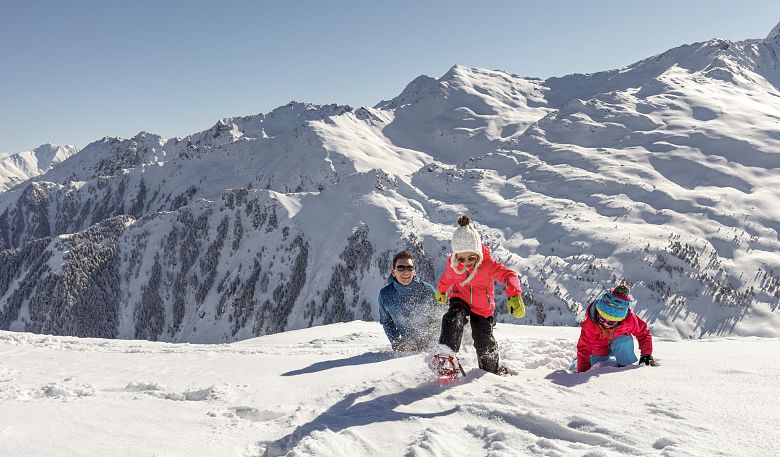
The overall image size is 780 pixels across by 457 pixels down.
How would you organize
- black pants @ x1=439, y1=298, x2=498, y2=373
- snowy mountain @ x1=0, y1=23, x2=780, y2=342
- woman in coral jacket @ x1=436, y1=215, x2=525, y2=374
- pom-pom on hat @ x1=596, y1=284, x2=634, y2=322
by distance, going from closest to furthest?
black pants @ x1=439, y1=298, x2=498, y2=373, woman in coral jacket @ x1=436, y1=215, x2=525, y2=374, pom-pom on hat @ x1=596, y1=284, x2=634, y2=322, snowy mountain @ x1=0, y1=23, x2=780, y2=342

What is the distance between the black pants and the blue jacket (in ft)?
5.38

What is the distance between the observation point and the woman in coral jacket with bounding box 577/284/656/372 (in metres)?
5.33

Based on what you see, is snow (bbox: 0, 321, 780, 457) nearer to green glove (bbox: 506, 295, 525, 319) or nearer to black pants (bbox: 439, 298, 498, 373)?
black pants (bbox: 439, 298, 498, 373)

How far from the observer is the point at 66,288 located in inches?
3034

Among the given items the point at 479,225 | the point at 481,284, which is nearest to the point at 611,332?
the point at 481,284

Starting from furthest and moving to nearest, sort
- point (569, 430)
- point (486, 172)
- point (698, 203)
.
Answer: point (486, 172)
point (698, 203)
point (569, 430)

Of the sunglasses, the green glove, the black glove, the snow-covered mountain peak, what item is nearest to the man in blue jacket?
the green glove

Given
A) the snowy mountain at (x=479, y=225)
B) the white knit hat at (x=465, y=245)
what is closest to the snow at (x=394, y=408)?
the white knit hat at (x=465, y=245)

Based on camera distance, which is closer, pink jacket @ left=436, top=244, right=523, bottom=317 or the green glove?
A: the green glove

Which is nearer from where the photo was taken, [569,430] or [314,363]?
[569,430]

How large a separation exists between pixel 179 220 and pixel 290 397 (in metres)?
87.4

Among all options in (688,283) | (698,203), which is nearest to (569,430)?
(688,283)

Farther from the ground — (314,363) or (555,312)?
(314,363)

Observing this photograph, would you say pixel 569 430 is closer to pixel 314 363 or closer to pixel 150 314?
pixel 314 363
